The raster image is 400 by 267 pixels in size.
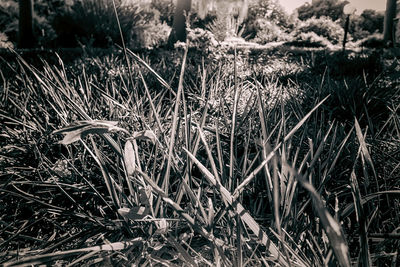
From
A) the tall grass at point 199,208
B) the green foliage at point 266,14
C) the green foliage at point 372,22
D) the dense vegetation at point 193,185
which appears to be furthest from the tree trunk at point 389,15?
the tall grass at point 199,208

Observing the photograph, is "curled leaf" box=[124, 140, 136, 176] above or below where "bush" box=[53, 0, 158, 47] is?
below

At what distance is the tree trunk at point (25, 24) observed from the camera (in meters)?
7.96

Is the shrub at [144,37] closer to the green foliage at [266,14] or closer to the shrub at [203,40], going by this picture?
the shrub at [203,40]

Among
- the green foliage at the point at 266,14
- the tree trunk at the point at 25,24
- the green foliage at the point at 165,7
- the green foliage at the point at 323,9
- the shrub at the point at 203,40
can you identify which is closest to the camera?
the shrub at the point at 203,40

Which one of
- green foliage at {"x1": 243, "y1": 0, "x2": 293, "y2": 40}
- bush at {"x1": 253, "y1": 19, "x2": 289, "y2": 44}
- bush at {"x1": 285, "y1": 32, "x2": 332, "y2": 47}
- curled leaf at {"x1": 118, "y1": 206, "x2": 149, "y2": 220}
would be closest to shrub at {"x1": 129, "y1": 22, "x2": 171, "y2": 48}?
bush at {"x1": 253, "y1": 19, "x2": 289, "y2": 44}

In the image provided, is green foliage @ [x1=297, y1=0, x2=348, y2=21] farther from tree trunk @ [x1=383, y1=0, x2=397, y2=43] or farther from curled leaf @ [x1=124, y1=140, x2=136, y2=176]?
curled leaf @ [x1=124, y1=140, x2=136, y2=176]

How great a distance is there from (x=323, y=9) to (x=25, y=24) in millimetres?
23043

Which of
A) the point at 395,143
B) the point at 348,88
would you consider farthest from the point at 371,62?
the point at 395,143

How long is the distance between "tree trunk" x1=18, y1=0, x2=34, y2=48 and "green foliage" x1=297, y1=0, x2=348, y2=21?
22193mm

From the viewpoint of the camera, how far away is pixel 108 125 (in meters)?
0.48

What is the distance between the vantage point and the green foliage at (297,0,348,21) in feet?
79.8

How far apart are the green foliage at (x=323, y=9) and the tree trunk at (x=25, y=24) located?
72.8 ft

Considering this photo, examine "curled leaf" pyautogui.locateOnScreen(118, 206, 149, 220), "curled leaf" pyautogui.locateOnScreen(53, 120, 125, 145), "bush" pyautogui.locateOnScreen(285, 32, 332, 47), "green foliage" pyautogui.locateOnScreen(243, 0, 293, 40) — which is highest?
"green foliage" pyautogui.locateOnScreen(243, 0, 293, 40)

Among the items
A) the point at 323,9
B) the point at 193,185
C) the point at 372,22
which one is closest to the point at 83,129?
the point at 193,185
